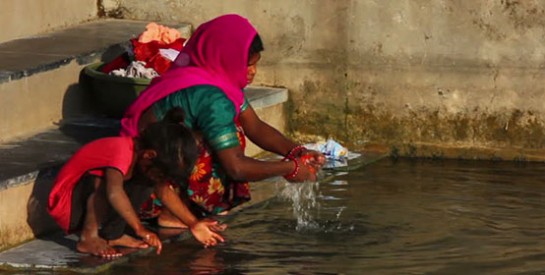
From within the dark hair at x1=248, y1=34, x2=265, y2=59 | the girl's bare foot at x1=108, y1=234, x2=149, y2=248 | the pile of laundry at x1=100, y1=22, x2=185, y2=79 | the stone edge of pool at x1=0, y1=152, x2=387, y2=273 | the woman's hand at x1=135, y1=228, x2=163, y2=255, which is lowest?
the stone edge of pool at x1=0, y1=152, x2=387, y2=273

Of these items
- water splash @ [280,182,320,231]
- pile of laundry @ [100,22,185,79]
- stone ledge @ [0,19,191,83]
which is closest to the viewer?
water splash @ [280,182,320,231]

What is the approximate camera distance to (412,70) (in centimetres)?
895

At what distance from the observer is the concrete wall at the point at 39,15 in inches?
340

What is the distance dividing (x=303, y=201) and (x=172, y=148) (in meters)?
1.54

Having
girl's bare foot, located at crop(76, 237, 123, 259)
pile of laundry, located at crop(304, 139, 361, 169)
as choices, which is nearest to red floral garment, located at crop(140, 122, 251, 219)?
girl's bare foot, located at crop(76, 237, 123, 259)

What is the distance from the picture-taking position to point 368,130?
9117 millimetres

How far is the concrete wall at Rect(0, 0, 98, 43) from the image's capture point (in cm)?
863

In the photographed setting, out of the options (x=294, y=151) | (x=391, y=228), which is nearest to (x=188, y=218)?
(x=294, y=151)

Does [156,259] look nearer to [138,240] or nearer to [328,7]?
[138,240]

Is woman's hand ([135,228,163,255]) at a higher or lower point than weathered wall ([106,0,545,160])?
lower

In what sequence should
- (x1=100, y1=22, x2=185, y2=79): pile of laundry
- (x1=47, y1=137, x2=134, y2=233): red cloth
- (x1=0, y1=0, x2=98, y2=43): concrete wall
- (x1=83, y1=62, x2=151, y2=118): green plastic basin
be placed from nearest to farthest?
(x1=47, y1=137, x2=134, y2=233): red cloth, (x1=83, y1=62, x2=151, y2=118): green plastic basin, (x1=100, y1=22, x2=185, y2=79): pile of laundry, (x1=0, y1=0, x2=98, y2=43): concrete wall

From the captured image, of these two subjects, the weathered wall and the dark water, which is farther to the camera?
the weathered wall

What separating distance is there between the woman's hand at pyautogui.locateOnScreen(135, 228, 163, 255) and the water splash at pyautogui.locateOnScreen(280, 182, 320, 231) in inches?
38.2

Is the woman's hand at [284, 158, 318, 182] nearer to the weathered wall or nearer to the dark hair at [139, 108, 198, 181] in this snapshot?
the dark hair at [139, 108, 198, 181]
